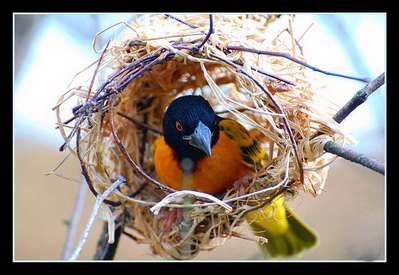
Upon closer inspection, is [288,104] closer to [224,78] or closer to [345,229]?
[224,78]

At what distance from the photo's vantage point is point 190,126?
274 cm

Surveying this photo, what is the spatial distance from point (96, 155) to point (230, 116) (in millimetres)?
958

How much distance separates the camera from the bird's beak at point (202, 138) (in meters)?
2.55

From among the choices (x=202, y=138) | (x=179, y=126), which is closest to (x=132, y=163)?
(x=202, y=138)

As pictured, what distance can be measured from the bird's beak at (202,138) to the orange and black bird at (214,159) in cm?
5

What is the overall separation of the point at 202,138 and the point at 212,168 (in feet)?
1.14

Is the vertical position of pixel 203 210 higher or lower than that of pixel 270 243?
higher

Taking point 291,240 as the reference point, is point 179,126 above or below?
above

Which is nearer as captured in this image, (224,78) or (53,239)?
(224,78)

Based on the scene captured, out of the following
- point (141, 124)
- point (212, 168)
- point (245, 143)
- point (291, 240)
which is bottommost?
point (291, 240)

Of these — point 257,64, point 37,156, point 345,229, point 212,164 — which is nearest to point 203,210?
point 212,164

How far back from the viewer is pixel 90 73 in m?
2.50

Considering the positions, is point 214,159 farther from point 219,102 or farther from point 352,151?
point 352,151

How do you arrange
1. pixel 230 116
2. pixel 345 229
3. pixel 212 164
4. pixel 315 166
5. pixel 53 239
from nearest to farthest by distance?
1. pixel 315 166
2. pixel 212 164
3. pixel 230 116
4. pixel 345 229
5. pixel 53 239
